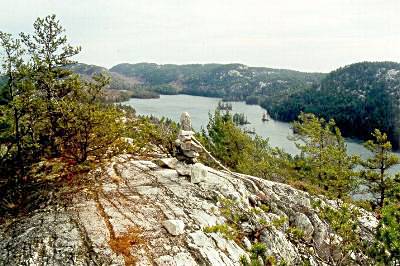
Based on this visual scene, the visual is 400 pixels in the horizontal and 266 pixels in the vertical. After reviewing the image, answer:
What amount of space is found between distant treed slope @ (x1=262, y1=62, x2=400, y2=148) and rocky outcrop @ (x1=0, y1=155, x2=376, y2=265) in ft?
380

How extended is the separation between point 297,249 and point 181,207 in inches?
245

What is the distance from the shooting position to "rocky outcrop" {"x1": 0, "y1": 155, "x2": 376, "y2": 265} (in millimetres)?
12172

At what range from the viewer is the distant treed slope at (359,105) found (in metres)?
136

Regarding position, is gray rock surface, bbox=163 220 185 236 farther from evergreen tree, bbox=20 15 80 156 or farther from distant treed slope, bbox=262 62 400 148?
distant treed slope, bbox=262 62 400 148

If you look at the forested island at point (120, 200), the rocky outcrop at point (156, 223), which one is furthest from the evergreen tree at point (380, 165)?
the rocky outcrop at point (156, 223)

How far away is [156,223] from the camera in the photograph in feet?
46.1

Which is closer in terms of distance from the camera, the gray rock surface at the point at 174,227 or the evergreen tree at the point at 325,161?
the gray rock surface at the point at 174,227

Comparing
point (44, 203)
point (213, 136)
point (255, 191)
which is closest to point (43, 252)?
point (44, 203)

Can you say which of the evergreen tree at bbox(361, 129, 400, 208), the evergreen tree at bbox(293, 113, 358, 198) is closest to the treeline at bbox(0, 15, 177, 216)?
the evergreen tree at bbox(293, 113, 358, 198)

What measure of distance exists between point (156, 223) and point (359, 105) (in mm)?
158957

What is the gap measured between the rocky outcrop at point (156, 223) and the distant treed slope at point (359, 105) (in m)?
116

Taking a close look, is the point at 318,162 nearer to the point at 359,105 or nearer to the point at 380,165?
the point at 380,165

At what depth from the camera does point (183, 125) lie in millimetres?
21156

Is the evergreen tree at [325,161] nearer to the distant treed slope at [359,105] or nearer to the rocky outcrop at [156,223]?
the rocky outcrop at [156,223]
